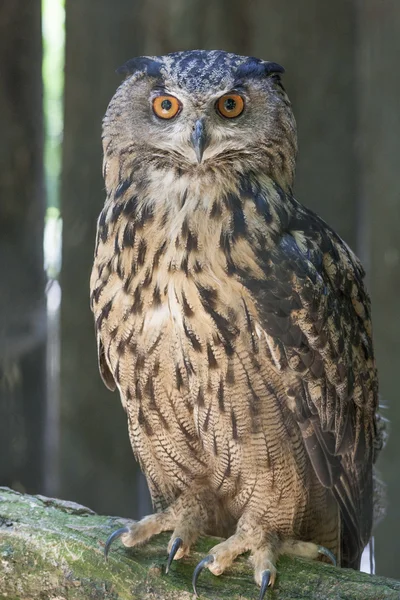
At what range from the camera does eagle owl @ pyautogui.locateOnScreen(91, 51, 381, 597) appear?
5.04 feet

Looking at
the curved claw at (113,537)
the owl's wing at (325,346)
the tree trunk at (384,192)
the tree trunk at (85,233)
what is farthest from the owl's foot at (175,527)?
the tree trunk at (384,192)

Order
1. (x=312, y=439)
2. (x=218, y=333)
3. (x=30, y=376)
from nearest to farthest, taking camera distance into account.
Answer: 1. (x=218, y=333)
2. (x=312, y=439)
3. (x=30, y=376)

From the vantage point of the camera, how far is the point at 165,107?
5.15ft

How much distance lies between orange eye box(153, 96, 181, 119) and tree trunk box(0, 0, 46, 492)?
73 centimetres

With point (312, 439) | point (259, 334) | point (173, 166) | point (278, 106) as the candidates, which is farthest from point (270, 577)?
point (278, 106)

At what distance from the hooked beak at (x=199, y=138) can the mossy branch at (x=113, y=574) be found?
80 cm

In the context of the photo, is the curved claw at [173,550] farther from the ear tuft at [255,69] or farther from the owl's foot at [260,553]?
the ear tuft at [255,69]

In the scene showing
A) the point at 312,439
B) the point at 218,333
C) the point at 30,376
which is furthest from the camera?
the point at 30,376

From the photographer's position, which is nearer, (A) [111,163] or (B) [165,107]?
(B) [165,107]

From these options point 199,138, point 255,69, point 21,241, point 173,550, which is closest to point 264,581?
point 173,550

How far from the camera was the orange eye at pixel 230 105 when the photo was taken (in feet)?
5.07

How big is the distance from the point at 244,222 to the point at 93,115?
91 centimetres

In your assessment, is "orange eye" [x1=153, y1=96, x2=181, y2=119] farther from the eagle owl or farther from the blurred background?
the blurred background

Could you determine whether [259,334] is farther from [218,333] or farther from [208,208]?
[208,208]
